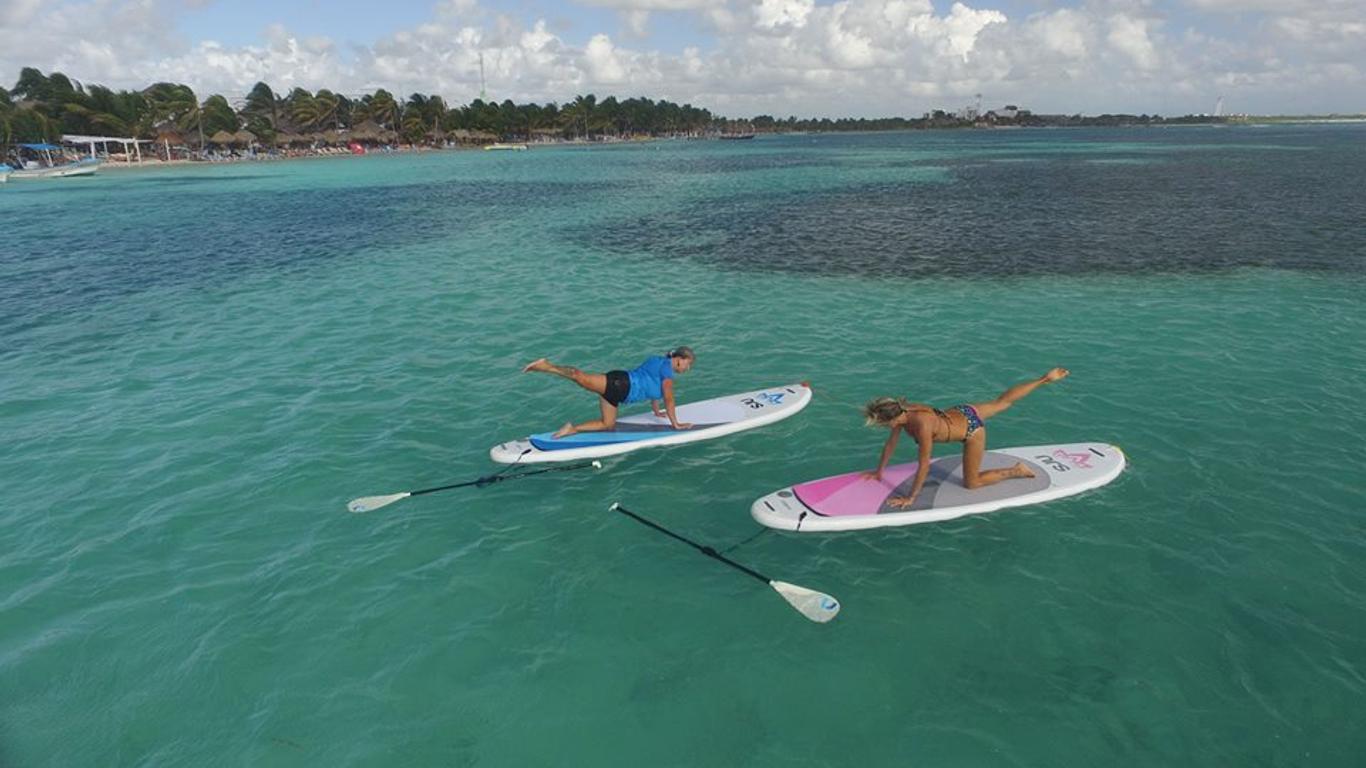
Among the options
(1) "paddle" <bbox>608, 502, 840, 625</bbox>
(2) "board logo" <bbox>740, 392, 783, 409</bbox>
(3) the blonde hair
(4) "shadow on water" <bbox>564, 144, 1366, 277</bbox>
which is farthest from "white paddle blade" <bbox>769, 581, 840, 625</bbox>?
(4) "shadow on water" <bbox>564, 144, 1366, 277</bbox>

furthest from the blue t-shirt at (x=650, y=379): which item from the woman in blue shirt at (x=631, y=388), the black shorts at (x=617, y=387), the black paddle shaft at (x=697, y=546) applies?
the black paddle shaft at (x=697, y=546)

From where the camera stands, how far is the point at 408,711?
26.3ft

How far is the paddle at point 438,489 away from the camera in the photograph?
12008mm

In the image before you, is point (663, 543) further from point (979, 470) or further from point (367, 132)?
point (367, 132)

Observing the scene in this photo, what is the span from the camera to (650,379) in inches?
549

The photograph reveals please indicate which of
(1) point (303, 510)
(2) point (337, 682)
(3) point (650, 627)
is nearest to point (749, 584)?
(3) point (650, 627)

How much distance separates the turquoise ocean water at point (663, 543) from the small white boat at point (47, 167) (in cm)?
8865

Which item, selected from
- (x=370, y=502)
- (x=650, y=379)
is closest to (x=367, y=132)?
(x=650, y=379)

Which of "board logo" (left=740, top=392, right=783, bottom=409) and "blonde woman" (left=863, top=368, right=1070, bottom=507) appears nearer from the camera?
"blonde woman" (left=863, top=368, right=1070, bottom=507)

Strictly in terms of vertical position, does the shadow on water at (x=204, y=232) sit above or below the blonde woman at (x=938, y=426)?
above

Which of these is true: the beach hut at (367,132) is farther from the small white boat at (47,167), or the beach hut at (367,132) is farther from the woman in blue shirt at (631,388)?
the woman in blue shirt at (631,388)

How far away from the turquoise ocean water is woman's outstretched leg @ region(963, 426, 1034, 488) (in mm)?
634

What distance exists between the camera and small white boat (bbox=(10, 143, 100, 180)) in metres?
90.2

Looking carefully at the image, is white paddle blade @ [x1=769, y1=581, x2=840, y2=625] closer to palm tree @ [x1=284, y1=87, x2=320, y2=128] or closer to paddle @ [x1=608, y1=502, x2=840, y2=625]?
paddle @ [x1=608, y1=502, x2=840, y2=625]
